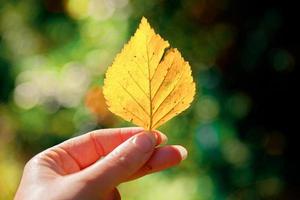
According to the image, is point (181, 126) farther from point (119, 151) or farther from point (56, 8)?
point (119, 151)

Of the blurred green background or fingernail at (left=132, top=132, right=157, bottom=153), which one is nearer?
fingernail at (left=132, top=132, right=157, bottom=153)

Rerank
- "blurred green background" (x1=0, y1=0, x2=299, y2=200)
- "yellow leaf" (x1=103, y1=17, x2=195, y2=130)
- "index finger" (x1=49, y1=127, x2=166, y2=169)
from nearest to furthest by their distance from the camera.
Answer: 1. "yellow leaf" (x1=103, y1=17, x2=195, y2=130)
2. "index finger" (x1=49, y1=127, x2=166, y2=169)
3. "blurred green background" (x1=0, y1=0, x2=299, y2=200)

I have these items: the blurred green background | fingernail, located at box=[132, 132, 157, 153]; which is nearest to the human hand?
fingernail, located at box=[132, 132, 157, 153]

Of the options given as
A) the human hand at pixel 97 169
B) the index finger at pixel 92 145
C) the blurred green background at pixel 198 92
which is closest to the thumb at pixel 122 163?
the human hand at pixel 97 169

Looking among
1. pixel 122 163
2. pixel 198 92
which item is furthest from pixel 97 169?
pixel 198 92

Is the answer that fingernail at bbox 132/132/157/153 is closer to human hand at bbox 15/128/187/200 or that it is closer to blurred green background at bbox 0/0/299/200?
human hand at bbox 15/128/187/200

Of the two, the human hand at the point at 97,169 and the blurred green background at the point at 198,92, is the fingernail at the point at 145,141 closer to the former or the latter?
the human hand at the point at 97,169

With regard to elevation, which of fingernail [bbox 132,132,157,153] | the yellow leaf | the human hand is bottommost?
the human hand

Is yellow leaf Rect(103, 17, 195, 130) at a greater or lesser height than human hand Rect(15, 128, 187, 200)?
greater
